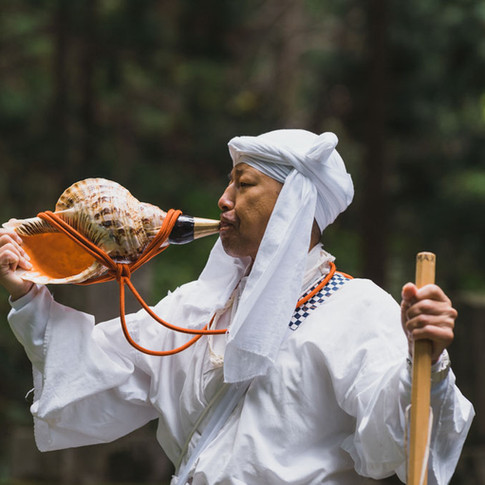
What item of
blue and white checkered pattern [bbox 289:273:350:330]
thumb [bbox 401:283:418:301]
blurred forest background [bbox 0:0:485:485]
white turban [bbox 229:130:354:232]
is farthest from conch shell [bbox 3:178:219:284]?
blurred forest background [bbox 0:0:485:485]

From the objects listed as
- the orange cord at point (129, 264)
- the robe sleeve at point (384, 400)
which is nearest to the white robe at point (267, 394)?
the robe sleeve at point (384, 400)

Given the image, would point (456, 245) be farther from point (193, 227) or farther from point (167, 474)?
point (193, 227)

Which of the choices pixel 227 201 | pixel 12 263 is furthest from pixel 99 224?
pixel 227 201

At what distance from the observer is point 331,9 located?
8805 millimetres

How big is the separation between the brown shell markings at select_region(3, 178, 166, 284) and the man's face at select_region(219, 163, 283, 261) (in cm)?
22

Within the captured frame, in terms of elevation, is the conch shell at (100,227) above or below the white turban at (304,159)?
below

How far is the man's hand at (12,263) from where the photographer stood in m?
2.65

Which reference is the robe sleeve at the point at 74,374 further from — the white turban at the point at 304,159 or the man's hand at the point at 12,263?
the white turban at the point at 304,159

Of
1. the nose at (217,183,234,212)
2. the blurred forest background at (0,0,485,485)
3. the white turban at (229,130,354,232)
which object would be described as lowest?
the blurred forest background at (0,0,485,485)

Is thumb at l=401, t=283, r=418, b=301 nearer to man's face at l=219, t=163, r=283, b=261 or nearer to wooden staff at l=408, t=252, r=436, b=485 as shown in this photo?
wooden staff at l=408, t=252, r=436, b=485

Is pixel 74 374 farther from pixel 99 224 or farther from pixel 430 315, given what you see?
pixel 430 315

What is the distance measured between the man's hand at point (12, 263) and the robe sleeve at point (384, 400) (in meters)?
1.02

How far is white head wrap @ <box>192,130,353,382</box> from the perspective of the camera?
8.57 feet

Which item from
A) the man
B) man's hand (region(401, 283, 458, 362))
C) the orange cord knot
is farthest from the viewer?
the orange cord knot
